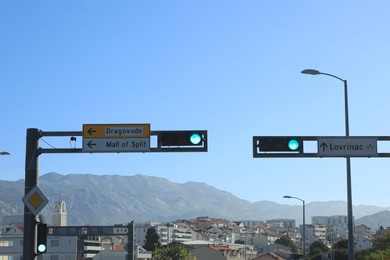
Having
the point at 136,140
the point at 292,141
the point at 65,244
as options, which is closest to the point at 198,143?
the point at 136,140

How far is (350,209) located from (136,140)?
34.2ft

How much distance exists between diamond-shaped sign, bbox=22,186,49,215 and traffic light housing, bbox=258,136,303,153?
765 cm

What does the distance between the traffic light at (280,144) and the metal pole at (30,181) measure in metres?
7.67

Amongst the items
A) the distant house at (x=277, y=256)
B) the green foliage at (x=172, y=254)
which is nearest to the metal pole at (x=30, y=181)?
the distant house at (x=277, y=256)

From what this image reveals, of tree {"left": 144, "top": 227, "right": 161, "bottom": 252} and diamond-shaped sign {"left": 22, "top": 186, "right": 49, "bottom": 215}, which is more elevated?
diamond-shaped sign {"left": 22, "top": 186, "right": 49, "bottom": 215}

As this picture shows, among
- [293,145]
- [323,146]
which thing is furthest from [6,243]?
[323,146]

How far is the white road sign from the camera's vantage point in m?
23.0

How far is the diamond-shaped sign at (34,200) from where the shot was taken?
65.9ft

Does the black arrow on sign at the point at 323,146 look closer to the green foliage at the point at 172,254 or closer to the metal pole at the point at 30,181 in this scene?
the metal pole at the point at 30,181

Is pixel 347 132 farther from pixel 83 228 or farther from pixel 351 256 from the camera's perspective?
pixel 83 228

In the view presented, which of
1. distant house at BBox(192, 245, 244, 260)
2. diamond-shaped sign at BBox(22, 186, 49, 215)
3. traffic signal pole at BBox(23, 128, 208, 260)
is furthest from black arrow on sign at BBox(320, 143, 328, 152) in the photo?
distant house at BBox(192, 245, 244, 260)

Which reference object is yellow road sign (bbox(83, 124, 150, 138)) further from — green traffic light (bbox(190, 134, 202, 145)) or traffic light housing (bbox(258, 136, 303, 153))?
traffic light housing (bbox(258, 136, 303, 153))

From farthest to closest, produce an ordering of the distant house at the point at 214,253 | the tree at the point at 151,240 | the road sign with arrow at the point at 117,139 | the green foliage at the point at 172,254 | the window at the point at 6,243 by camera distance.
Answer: the tree at the point at 151,240 < the distant house at the point at 214,253 < the window at the point at 6,243 < the green foliage at the point at 172,254 < the road sign with arrow at the point at 117,139

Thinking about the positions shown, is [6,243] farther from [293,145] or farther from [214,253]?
[293,145]
